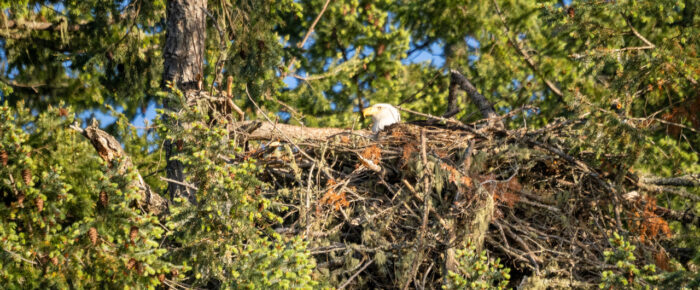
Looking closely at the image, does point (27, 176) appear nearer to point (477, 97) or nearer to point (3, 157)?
point (3, 157)

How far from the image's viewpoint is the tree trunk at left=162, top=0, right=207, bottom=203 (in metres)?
5.78

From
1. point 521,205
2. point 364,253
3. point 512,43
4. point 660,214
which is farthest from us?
point 512,43

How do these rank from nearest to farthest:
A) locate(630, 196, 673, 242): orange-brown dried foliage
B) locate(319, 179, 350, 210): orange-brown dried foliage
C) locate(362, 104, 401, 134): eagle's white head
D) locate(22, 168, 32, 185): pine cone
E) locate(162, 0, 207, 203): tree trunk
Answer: locate(22, 168, 32, 185): pine cone → locate(319, 179, 350, 210): orange-brown dried foliage → locate(630, 196, 673, 242): orange-brown dried foliage → locate(162, 0, 207, 203): tree trunk → locate(362, 104, 401, 134): eagle's white head

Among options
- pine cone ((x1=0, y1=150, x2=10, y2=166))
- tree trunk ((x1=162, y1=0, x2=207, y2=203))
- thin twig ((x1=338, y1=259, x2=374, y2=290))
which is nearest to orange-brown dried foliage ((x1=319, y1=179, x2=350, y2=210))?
thin twig ((x1=338, y1=259, x2=374, y2=290))

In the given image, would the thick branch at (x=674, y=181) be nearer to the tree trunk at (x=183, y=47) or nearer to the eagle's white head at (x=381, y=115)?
the eagle's white head at (x=381, y=115)

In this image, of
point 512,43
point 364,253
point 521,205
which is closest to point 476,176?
Answer: point 521,205

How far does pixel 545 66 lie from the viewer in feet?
37.4

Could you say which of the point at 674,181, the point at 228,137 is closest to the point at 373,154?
the point at 228,137

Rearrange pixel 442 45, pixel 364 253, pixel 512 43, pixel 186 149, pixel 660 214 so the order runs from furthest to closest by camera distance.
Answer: pixel 442 45 → pixel 512 43 → pixel 660 214 → pixel 364 253 → pixel 186 149

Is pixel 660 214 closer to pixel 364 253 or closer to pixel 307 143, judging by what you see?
pixel 364 253

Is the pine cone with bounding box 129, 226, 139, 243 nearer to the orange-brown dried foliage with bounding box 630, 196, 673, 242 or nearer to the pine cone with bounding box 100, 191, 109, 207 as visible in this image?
the pine cone with bounding box 100, 191, 109, 207

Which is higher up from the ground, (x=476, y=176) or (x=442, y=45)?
(x=442, y=45)

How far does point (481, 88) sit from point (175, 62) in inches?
266

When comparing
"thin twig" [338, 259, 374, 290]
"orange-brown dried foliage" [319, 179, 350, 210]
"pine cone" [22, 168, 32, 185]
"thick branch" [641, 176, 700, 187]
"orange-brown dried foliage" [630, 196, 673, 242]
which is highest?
"pine cone" [22, 168, 32, 185]
